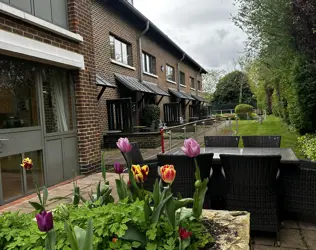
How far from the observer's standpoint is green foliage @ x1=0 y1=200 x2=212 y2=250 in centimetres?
142

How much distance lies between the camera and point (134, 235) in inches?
57.4

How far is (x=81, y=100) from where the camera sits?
580cm

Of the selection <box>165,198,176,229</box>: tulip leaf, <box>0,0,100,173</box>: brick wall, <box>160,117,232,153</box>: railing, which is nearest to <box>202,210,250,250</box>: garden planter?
<box>165,198,176,229</box>: tulip leaf

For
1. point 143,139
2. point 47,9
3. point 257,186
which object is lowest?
point 143,139

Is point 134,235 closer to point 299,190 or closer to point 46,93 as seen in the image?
point 299,190

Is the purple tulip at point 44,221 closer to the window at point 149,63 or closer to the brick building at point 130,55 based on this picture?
the brick building at point 130,55

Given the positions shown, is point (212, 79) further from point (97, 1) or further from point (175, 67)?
point (97, 1)

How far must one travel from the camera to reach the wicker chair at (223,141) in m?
5.20

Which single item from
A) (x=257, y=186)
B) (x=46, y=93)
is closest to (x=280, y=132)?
(x=46, y=93)

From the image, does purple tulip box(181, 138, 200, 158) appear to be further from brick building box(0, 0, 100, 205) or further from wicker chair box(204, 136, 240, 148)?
wicker chair box(204, 136, 240, 148)

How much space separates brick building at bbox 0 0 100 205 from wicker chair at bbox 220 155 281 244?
3.38 meters

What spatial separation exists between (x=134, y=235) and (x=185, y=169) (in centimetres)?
169

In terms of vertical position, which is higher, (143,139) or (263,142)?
(263,142)

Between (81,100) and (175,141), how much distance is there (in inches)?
108
